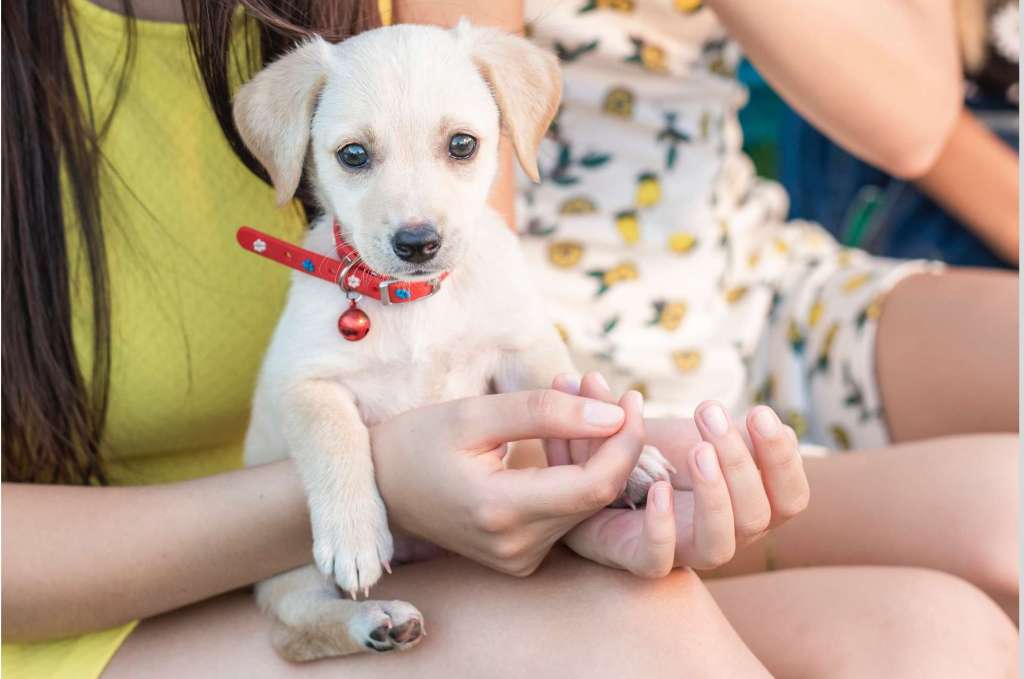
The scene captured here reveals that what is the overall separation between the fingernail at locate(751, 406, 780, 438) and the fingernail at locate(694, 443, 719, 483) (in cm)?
7

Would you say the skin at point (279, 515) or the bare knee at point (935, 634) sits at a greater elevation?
the skin at point (279, 515)

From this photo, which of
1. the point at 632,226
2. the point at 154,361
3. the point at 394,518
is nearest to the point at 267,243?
the point at 394,518

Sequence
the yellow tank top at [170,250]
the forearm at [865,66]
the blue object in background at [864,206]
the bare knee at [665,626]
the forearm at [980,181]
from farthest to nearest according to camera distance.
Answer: the blue object in background at [864,206] → the forearm at [980,181] → the forearm at [865,66] → the yellow tank top at [170,250] → the bare knee at [665,626]

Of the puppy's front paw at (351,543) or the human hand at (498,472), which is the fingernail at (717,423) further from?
the puppy's front paw at (351,543)

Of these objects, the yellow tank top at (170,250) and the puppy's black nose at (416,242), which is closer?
the puppy's black nose at (416,242)

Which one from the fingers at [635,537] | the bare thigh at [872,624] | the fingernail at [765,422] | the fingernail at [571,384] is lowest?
the bare thigh at [872,624]

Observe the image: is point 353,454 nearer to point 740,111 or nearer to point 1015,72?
point 1015,72

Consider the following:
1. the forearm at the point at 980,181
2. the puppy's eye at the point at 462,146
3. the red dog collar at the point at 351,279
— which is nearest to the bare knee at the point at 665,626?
the red dog collar at the point at 351,279

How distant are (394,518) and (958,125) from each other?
1813mm

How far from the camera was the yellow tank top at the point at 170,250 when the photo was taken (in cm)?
160

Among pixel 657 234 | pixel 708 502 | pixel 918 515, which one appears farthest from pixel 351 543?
pixel 657 234

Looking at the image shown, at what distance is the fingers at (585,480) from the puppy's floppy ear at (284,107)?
1.49ft

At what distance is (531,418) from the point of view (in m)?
1.16

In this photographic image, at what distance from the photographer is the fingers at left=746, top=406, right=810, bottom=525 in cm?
115
